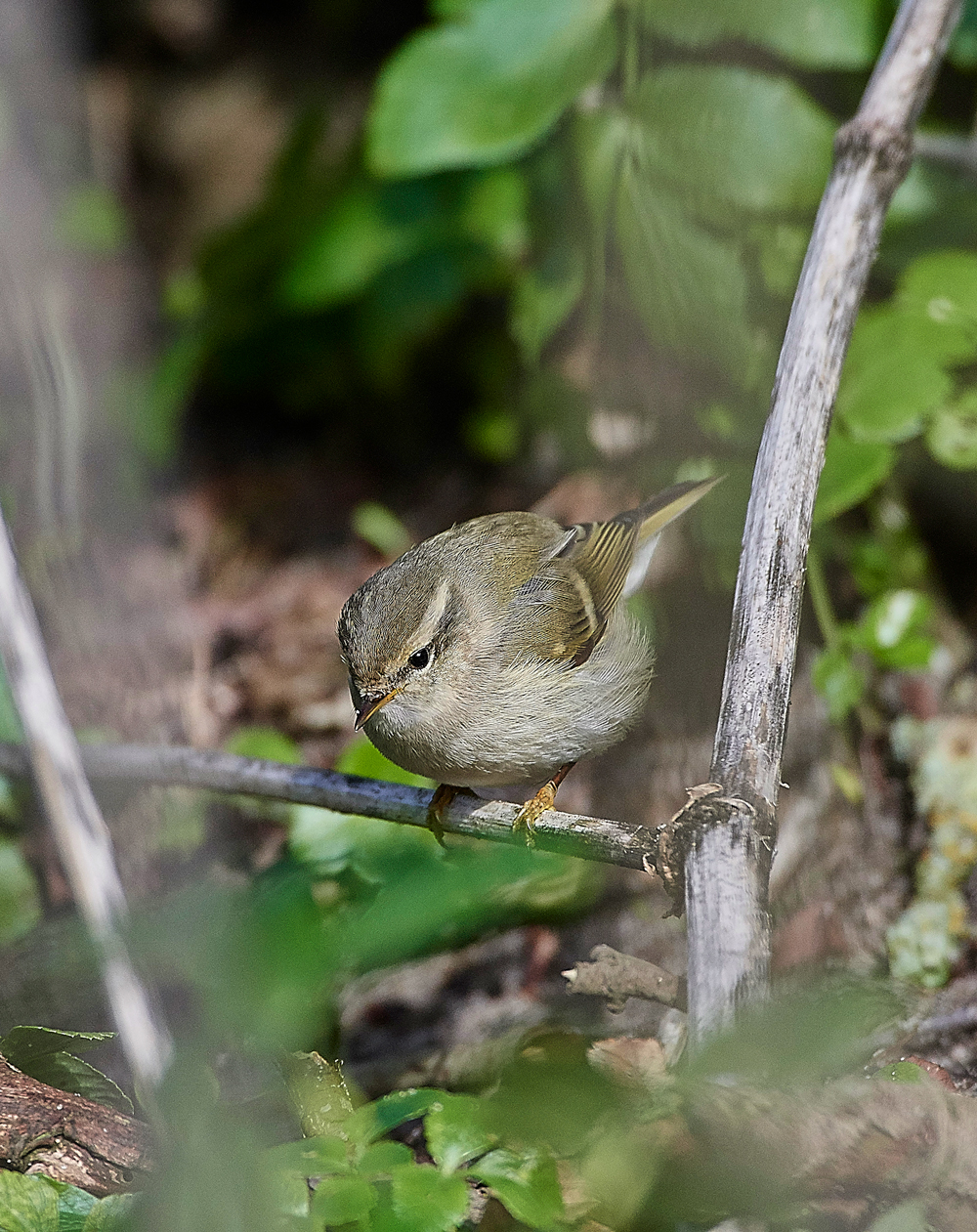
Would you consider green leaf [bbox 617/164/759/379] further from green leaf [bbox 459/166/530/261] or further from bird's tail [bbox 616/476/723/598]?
green leaf [bbox 459/166/530/261]

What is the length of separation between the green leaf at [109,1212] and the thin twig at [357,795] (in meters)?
0.95

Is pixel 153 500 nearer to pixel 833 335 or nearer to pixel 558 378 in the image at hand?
pixel 558 378

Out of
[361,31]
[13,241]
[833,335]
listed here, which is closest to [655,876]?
[833,335]

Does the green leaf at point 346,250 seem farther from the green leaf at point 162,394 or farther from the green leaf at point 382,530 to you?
the green leaf at point 382,530

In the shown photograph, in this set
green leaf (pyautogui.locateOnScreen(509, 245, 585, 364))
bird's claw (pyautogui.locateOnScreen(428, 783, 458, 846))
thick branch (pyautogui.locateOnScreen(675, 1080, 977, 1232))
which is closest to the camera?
thick branch (pyautogui.locateOnScreen(675, 1080, 977, 1232))

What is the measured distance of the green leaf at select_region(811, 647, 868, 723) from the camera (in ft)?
12.3

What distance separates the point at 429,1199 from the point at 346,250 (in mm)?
4167

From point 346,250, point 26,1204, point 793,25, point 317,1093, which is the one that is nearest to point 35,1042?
point 26,1204

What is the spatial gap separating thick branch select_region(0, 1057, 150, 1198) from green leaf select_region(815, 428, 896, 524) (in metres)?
2.65

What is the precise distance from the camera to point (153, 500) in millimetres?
5672

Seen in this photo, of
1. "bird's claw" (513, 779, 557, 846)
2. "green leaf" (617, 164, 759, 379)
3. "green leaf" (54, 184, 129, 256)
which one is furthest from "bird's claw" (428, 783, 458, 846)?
"green leaf" (54, 184, 129, 256)

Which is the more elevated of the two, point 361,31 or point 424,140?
point 361,31

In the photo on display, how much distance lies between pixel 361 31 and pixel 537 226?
7.26 feet

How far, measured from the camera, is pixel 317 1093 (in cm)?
212
